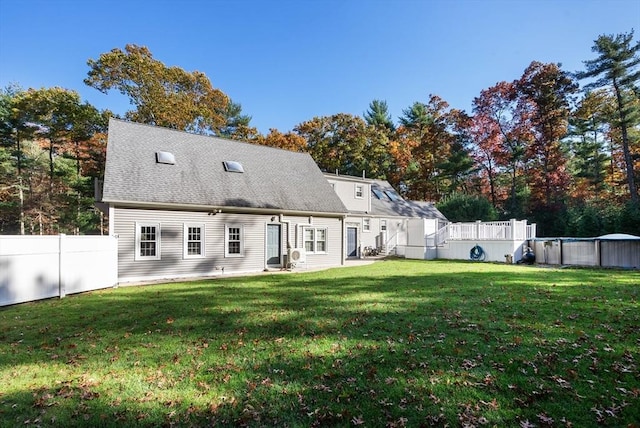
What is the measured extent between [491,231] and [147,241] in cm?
1707

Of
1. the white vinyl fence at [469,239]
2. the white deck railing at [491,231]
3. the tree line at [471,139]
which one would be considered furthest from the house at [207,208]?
the tree line at [471,139]

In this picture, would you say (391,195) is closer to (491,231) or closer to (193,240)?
(491,231)

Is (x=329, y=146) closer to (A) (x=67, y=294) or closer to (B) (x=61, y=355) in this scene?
(A) (x=67, y=294)

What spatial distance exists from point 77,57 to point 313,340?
97.2 feet

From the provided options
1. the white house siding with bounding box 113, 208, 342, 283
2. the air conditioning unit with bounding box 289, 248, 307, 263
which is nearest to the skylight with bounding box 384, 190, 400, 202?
the white house siding with bounding box 113, 208, 342, 283

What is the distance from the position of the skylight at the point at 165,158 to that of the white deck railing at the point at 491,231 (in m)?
15.8

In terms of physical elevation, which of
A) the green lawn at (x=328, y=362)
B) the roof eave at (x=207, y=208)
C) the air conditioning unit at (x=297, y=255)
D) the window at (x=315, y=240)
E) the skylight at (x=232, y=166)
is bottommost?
the green lawn at (x=328, y=362)

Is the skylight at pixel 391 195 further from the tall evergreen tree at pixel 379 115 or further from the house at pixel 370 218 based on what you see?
the tall evergreen tree at pixel 379 115

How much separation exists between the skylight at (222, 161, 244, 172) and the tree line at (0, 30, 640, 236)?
14591 mm

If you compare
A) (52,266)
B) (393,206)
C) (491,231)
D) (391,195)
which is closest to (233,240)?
(52,266)

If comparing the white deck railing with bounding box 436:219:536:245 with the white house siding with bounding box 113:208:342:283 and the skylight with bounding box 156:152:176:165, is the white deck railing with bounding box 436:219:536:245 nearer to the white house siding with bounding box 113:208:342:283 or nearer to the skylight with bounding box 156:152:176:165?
the white house siding with bounding box 113:208:342:283

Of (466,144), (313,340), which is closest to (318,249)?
(313,340)

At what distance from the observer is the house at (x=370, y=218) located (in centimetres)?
2230

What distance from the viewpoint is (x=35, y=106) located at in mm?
24547
